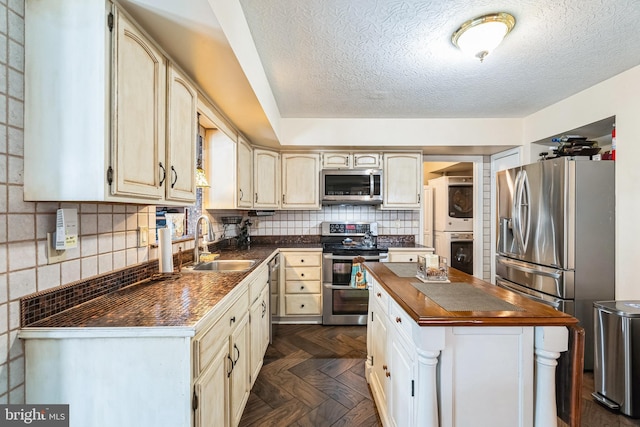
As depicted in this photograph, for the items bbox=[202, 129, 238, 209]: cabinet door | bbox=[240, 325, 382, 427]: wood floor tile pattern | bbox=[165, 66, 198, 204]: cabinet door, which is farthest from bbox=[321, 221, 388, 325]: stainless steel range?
bbox=[165, 66, 198, 204]: cabinet door

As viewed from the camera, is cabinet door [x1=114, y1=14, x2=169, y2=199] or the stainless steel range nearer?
cabinet door [x1=114, y1=14, x2=169, y2=199]

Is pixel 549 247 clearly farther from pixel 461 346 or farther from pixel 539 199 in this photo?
pixel 461 346

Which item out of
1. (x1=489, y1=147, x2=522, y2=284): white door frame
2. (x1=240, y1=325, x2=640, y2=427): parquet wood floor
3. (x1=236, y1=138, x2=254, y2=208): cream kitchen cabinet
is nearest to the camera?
(x1=240, y1=325, x2=640, y2=427): parquet wood floor

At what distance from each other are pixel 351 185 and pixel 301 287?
1.39 meters

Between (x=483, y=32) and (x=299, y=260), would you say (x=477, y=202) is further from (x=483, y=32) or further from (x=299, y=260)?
(x=483, y=32)

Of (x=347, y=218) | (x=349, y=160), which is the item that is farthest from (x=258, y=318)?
(x=349, y=160)

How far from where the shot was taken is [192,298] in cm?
129

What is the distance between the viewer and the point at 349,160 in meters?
3.51

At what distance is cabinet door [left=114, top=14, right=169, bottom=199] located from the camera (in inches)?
40.9

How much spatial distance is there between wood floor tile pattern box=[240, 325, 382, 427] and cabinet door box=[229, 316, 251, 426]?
0.23m

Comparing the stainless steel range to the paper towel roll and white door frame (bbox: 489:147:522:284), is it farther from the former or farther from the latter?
the paper towel roll

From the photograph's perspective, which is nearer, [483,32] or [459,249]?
[483,32]

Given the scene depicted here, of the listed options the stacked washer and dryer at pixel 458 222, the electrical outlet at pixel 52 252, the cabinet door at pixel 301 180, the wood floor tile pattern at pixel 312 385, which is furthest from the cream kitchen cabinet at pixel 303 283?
the stacked washer and dryer at pixel 458 222

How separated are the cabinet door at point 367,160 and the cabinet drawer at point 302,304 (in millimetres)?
1728
